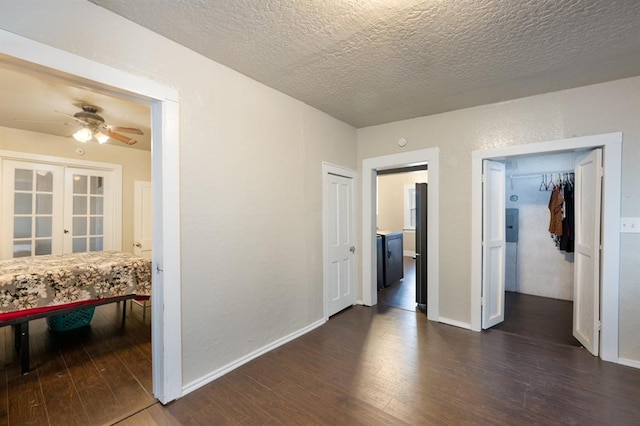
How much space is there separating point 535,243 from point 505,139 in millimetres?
2593

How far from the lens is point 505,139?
296 cm

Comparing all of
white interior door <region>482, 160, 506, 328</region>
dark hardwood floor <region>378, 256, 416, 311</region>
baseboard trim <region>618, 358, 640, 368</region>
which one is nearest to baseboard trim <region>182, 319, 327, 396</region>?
dark hardwood floor <region>378, 256, 416, 311</region>

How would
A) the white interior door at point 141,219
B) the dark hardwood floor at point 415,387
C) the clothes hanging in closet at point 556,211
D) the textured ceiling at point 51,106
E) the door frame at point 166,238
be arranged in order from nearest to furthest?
the dark hardwood floor at point 415,387 → the door frame at point 166,238 → the textured ceiling at point 51,106 → the clothes hanging in closet at point 556,211 → the white interior door at point 141,219

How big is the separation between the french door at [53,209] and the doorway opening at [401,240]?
15.7ft

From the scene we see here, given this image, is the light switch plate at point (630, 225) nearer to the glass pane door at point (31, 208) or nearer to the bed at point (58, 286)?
the bed at point (58, 286)

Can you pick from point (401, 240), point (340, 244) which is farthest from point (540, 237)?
point (340, 244)

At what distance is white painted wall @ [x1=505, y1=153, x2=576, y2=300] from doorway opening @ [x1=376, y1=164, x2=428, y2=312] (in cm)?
168

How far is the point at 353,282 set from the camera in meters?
3.92

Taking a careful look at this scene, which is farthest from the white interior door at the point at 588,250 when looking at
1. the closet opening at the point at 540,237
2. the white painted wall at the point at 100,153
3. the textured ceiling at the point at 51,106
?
the white painted wall at the point at 100,153

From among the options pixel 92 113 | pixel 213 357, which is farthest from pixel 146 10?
pixel 213 357

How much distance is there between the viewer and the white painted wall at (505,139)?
7.88ft

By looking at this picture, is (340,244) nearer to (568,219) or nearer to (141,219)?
(568,219)

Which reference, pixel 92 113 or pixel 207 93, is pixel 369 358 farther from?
pixel 92 113

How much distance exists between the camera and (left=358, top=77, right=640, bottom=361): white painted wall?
240 cm
